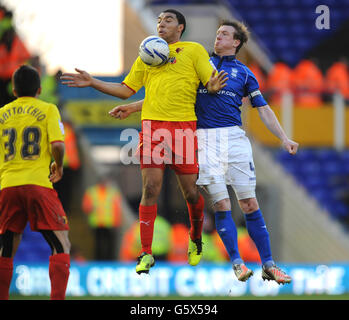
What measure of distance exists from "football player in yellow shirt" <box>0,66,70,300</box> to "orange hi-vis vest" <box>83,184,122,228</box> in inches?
319

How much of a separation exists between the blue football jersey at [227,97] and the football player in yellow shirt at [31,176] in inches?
41.4

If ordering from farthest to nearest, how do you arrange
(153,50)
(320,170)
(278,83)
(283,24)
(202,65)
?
(283,24) < (278,83) < (320,170) < (202,65) < (153,50)

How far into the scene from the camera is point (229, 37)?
6594 mm

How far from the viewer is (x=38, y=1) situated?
36.2 ft

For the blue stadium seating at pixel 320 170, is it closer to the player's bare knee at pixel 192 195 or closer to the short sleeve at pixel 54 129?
the player's bare knee at pixel 192 195

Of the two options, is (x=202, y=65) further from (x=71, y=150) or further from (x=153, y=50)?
(x=71, y=150)

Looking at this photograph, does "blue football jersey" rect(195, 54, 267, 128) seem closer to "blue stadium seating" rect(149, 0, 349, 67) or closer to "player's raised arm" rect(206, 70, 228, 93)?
"player's raised arm" rect(206, 70, 228, 93)

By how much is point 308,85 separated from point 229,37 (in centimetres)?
1135

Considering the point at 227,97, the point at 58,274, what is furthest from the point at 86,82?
the point at 58,274

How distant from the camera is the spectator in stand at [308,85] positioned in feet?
57.9

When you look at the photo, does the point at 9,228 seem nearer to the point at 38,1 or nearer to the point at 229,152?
the point at 229,152

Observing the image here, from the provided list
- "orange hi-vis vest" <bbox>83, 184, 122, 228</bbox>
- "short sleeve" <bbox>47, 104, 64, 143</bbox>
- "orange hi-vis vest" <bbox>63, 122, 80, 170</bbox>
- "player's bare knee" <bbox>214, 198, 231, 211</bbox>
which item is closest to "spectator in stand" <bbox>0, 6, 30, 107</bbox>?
"orange hi-vis vest" <bbox>63, 122, 80, 170</bbox>
